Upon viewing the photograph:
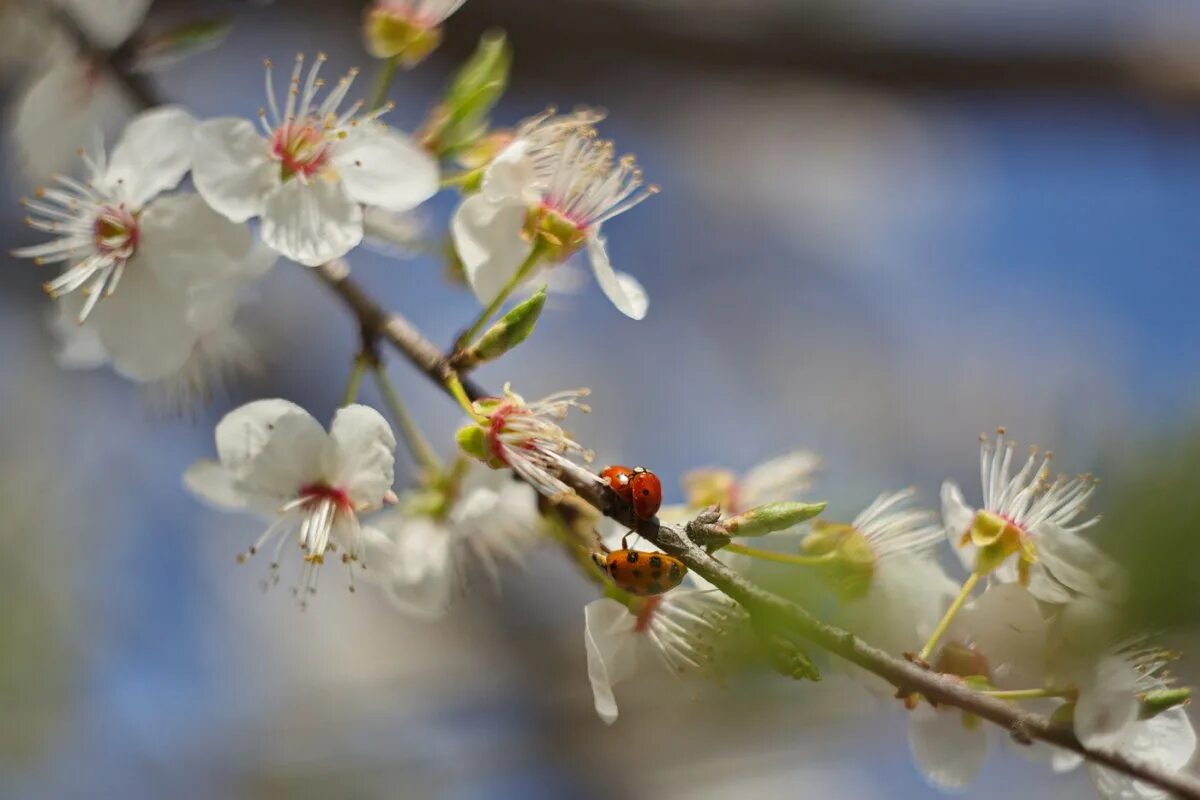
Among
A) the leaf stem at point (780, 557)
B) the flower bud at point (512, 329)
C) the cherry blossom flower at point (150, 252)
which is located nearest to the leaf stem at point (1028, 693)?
the leaf stem at point (780, 557)

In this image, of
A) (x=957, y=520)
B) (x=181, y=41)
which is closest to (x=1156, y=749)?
(x=957, y=520)

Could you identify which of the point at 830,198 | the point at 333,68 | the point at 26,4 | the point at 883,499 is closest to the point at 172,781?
the point at 333,68

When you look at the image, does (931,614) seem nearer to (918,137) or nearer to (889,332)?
(918,137)

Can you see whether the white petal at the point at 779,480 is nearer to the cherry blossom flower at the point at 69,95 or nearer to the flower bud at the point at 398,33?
the flower bud at the point at 398,33

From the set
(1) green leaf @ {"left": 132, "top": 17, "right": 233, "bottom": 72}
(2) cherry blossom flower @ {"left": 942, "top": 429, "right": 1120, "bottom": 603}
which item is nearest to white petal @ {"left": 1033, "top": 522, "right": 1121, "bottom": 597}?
(2) cherry blossom flower @ {"left": 942, "top": 429, "right": 1120, "bottom": 603}

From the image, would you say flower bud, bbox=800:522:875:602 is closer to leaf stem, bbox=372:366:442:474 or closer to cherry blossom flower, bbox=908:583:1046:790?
cherry blossom flower, bbox=908:583:1046:790
